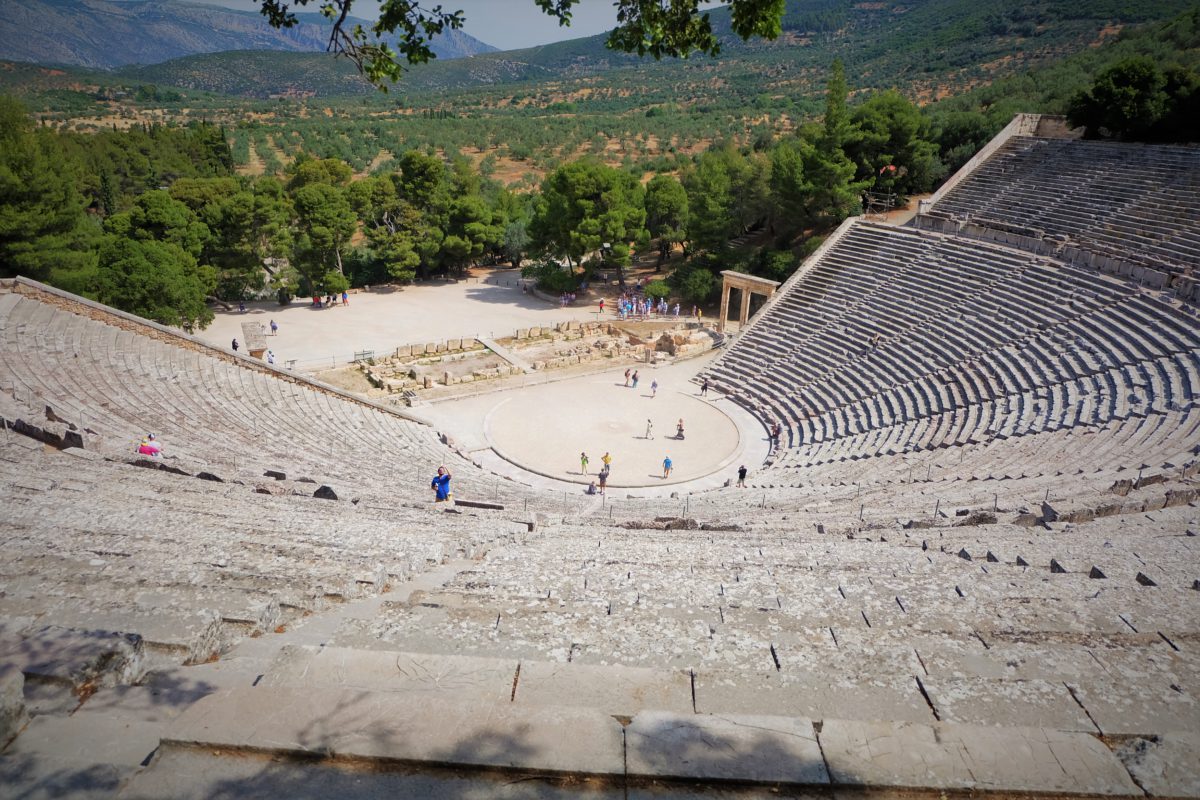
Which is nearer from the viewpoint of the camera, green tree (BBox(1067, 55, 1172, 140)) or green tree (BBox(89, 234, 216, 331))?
green tree (BBox(89, 234, 216, 331))

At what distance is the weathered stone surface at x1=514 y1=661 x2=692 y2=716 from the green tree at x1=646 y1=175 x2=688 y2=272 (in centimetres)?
3859

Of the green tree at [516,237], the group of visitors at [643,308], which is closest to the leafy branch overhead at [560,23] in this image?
the group of visitors at [643,308]

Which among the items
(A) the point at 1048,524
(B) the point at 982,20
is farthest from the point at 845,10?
(A) the point at 1048,524

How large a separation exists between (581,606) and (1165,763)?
3.65 m

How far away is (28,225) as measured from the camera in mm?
24688

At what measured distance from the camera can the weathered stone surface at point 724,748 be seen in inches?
120

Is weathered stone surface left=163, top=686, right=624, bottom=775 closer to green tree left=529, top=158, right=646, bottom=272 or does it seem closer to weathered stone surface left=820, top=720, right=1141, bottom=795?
weathered stone surface left=820, top=720, right=1141, bottom=795

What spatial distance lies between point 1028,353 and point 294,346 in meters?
26.6

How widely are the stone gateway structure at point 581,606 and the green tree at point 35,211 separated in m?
9.27

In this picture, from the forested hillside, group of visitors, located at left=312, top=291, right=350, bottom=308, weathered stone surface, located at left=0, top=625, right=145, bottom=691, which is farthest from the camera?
group of visitors, located at left=312, top=291, right=350, bottom=308

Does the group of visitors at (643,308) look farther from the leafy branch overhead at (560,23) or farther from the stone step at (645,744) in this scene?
the stone step at (645,744)

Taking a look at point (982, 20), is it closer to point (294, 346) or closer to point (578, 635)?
point (294, 346)

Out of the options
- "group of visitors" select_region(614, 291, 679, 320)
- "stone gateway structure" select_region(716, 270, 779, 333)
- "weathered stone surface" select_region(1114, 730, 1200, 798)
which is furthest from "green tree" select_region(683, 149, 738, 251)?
"weathered stone surface" select_region(1114, 730, 1200, 798)

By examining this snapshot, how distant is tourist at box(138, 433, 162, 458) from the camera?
11844 millimetres
